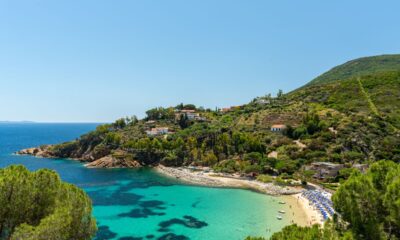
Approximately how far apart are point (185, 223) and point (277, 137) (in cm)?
5219

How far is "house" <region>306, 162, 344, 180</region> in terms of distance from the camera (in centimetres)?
5712

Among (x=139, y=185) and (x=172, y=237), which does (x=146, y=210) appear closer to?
(x=172, y=237)

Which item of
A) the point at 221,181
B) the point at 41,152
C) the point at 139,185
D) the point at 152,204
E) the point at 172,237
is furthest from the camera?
the point at 41,152

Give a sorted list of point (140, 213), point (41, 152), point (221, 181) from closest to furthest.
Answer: point (140, 213), point (221, 181), point (41, 152)

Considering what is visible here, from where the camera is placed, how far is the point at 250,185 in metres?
57.2

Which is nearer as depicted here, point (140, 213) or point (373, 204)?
point (373, 204)

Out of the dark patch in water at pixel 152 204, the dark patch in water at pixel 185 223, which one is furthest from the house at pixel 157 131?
the dark patch in water at pixel 185 223

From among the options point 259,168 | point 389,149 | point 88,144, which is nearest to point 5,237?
point 259,168

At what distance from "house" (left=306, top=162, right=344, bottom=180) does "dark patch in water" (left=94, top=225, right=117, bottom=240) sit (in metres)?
42.9

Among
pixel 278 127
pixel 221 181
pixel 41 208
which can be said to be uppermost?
pixel 278 127

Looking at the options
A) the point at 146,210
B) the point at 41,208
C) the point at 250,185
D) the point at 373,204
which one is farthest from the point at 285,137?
the point at 41,208

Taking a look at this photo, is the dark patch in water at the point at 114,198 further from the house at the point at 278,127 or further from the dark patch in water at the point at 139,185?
the house at the point at 278,127

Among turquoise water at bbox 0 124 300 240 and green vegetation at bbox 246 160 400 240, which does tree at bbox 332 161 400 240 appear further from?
turquoise water at bbox 0 124 300 240

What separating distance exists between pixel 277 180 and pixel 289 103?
62252 mm
